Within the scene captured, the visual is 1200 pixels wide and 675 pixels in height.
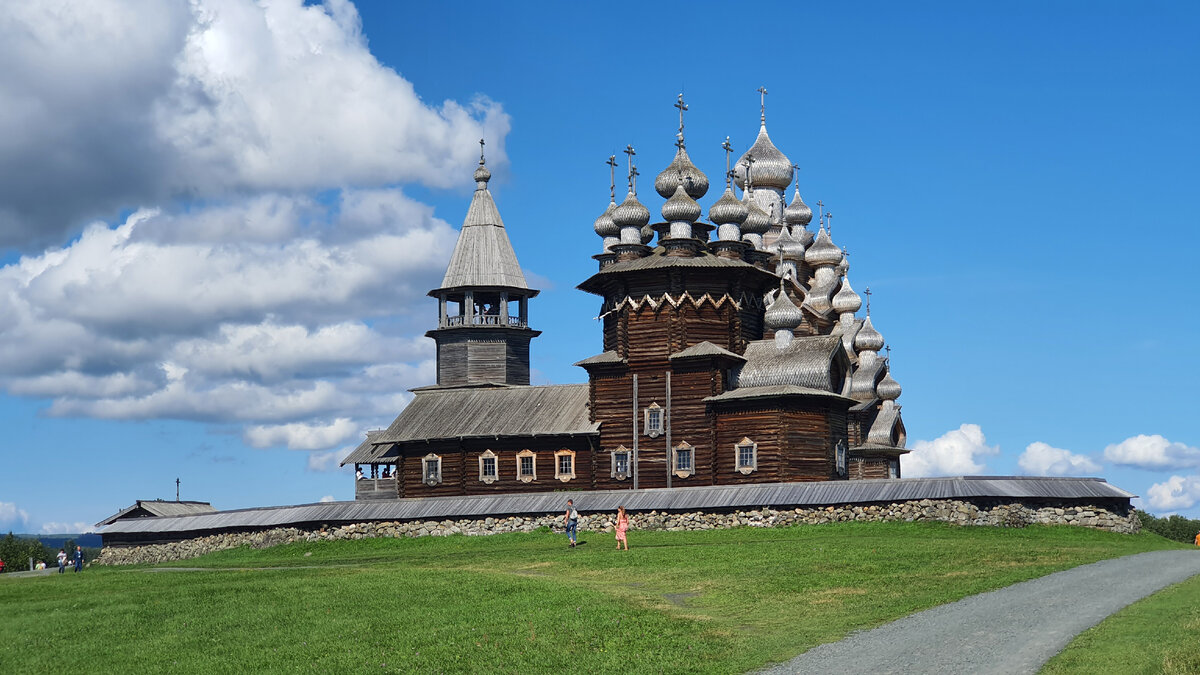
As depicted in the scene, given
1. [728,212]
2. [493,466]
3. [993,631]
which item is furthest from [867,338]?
[993,631]

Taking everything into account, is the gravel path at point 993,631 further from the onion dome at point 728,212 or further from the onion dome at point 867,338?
the onion dome at point 867,338

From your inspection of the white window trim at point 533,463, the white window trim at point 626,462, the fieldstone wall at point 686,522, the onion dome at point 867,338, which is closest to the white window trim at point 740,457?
the white window trim at point 626,462

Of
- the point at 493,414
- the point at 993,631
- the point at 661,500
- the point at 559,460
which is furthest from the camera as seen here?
the point at 493,414

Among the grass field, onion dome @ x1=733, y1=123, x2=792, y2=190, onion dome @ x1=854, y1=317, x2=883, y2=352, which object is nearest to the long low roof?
the grass field

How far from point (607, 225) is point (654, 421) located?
1032 cm

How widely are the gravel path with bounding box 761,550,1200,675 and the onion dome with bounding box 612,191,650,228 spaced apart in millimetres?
29272

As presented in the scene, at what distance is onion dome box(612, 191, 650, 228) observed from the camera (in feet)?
169

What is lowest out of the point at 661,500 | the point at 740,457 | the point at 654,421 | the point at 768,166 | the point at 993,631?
the point at 993,631

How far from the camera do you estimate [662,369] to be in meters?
47.9

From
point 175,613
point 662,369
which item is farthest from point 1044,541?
point 175,613

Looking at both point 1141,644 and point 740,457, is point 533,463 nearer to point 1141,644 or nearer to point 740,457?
point 740,457

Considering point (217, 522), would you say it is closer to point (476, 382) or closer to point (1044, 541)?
point (476, 382)

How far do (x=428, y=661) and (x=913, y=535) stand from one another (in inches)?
780

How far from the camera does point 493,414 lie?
5400 cm
